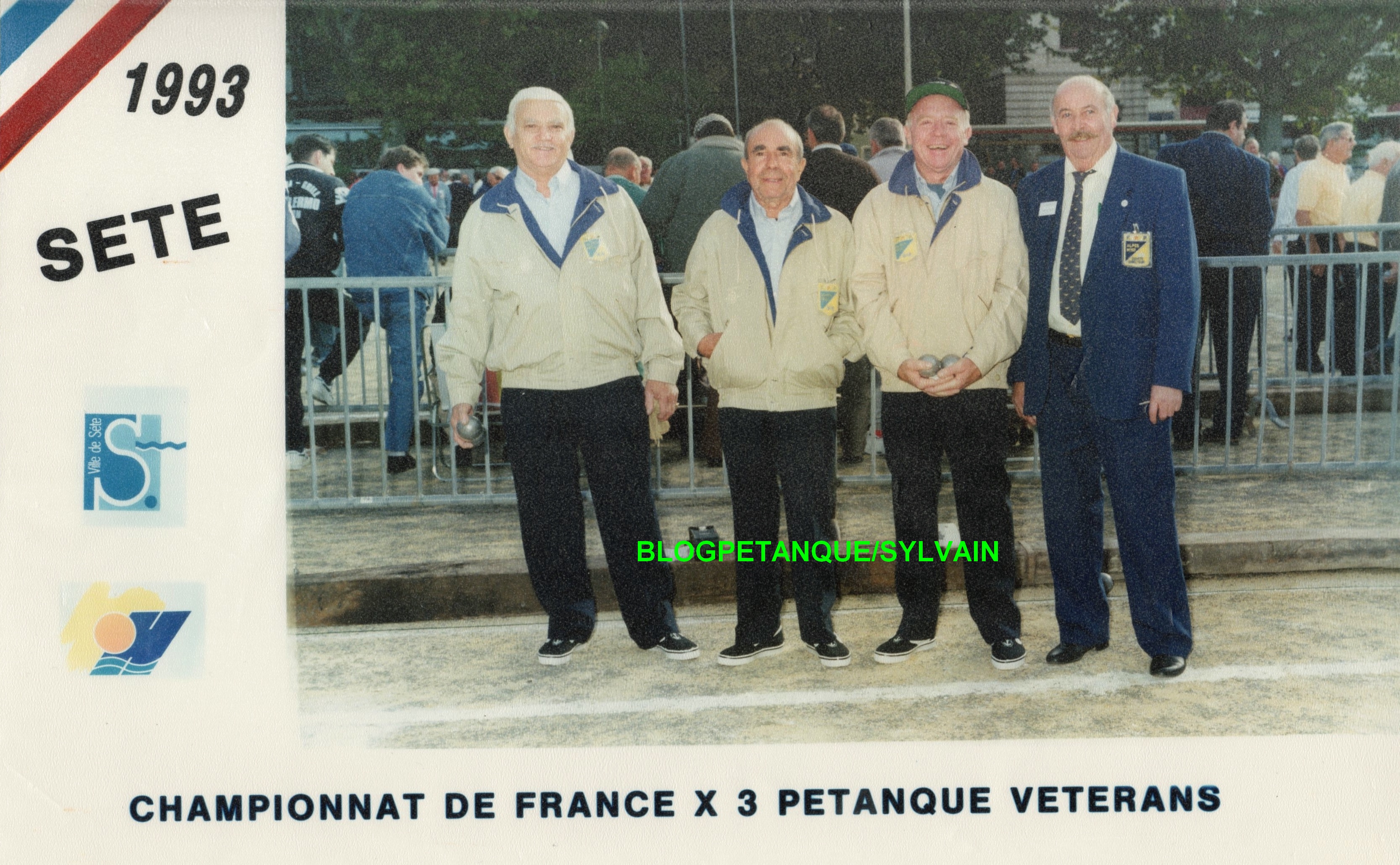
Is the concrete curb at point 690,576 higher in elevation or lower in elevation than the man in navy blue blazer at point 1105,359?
lower

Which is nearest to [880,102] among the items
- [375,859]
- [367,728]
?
[367,728]

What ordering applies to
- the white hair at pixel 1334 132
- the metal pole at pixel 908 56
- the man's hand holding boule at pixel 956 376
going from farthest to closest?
the white hair at pixel 1334 132, the man's hand holding boule at pixel 956 376, the metal pole at pixel 908 56

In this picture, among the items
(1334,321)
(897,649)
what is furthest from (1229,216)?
(897,649)

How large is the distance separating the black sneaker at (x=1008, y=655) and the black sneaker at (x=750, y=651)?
2.28ft

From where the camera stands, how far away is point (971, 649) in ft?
16.4

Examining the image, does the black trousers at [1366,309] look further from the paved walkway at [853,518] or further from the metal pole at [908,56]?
the metal pole at [908,56]

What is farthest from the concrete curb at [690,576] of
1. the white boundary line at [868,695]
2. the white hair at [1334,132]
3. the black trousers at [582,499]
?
the white hair at [1334,132]

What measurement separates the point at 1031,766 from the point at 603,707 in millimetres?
1615

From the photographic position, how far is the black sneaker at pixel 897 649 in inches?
190

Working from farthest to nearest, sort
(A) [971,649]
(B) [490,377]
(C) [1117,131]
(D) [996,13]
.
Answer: (C) [1117,131], (B) [490,377], (A) [971,649], (D) [996,13]

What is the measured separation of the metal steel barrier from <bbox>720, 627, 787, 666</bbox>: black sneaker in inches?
69.8

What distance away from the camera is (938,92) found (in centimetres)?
439

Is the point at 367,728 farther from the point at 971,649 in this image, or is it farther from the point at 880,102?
the point at 880,102

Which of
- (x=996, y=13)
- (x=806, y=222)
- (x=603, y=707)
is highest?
(x=996, y=13)
